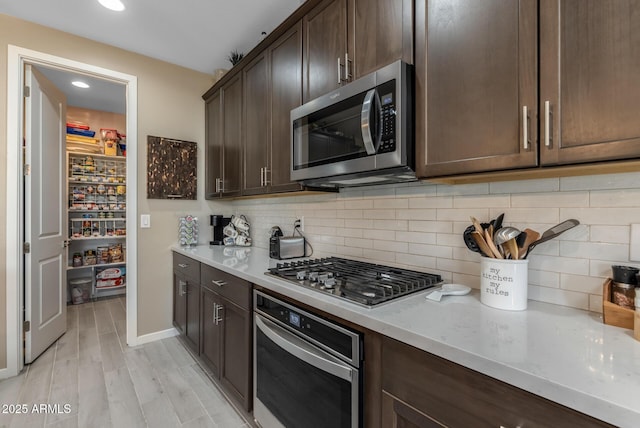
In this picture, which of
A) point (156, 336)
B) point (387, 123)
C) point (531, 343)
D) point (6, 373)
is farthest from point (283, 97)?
point (6, 373)

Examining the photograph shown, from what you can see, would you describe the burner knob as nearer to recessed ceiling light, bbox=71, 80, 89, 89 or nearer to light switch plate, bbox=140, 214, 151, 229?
light switch plate, bbox=140, 214, 151, 229

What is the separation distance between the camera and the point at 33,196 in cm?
233

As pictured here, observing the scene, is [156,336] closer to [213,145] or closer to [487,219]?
[213,145]

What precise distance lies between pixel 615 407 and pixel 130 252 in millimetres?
3074

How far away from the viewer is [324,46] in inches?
61.2

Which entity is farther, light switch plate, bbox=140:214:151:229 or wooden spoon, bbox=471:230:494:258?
light switch plate, bbox=140:214:151:229

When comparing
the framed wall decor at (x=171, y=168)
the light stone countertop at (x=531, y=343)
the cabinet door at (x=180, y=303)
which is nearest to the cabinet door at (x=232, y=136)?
the framed wall decor at (x=171, y=168)

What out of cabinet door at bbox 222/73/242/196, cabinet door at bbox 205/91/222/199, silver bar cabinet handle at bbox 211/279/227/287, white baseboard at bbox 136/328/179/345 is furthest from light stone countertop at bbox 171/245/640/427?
white baseboard at bbox 136/328/179/345

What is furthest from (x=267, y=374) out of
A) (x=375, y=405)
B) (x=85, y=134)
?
(x=85, y=134)

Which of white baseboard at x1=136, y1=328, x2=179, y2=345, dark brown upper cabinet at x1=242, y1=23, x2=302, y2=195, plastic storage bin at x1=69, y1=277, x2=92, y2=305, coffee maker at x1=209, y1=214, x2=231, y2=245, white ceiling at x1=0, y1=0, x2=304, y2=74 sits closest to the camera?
dark brown upper cabinet at x1=242, y1=23, x2=302, y2=195

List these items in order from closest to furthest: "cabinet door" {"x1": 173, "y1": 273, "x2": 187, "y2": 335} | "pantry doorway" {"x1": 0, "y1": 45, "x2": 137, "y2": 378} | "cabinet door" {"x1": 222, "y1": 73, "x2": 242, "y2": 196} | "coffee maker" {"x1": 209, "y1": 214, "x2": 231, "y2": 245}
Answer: "pantry doorway" {"x1": 0, "y1": 45, "x2": 137, "y2": 378}, "cabinet door" {"x1": 222, "y1": 73, "x2": 242, "y2": 196}, "cabinet door" {"x1": 173, "y1": 273, "x2": 187, "y2": 335}, "coffee maker" {"x1": 209, "y1": 214, "x2": 231, "y2": 245}

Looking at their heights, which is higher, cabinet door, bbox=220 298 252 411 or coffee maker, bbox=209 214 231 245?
coffee maker, bbox=209 214 231 245

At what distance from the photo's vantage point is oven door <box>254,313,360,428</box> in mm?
1009

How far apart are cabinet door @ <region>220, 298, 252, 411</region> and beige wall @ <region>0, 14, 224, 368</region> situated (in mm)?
1298
